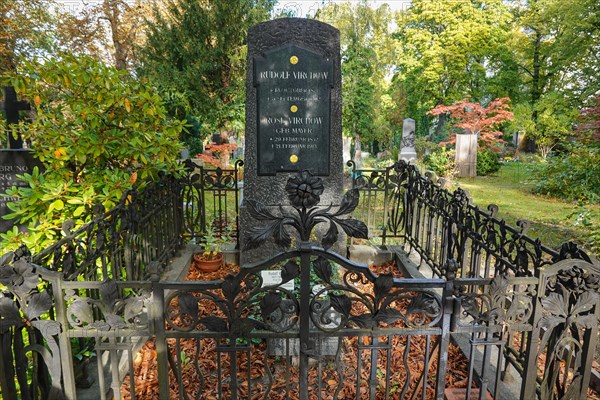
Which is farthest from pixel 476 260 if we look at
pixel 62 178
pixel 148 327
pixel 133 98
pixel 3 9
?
pixel 3 9

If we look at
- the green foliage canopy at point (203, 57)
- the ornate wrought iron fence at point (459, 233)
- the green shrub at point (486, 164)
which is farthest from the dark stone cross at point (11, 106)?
the green shrub at point (486, 164)

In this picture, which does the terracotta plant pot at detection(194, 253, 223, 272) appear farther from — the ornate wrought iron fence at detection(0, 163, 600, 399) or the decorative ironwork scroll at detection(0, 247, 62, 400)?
the decorative ironwork scroll at detection(0, 247, 62, 400)

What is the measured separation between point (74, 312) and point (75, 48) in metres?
22.6

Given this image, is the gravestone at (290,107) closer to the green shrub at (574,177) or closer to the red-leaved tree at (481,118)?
the green shrub at (574,177)

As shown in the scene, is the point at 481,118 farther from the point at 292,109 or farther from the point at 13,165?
the point at 13,165

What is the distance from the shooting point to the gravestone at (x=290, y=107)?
4781 mm

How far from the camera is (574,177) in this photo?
10352mm

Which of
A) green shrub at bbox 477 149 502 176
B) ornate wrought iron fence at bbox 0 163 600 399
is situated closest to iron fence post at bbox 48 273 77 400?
ornate wrought iron fence at bbox 0 163 600 399

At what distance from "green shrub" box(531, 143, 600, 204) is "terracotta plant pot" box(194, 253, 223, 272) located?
8.05 metres

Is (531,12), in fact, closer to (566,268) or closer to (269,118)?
(269,118)

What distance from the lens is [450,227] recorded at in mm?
4398

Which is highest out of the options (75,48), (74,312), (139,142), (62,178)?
(75,48)

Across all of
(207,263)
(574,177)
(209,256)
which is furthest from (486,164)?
(207,263)

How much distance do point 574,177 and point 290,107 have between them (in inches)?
365
